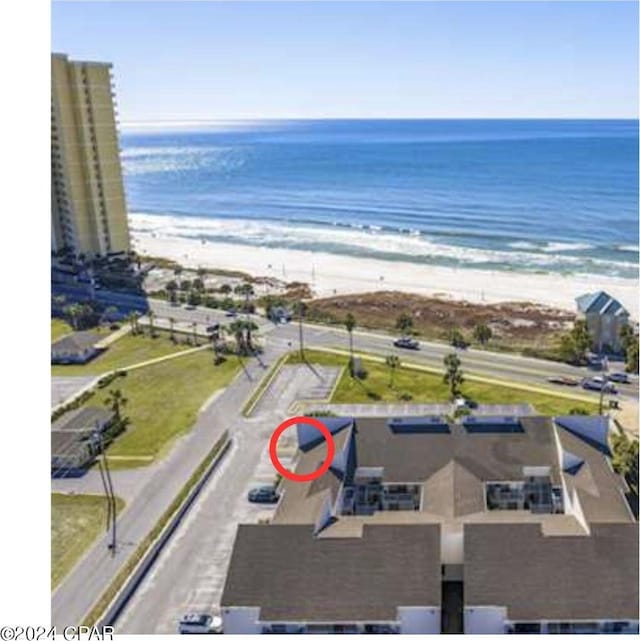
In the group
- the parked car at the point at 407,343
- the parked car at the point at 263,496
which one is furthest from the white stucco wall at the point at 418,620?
the parked car at the point at 407,343

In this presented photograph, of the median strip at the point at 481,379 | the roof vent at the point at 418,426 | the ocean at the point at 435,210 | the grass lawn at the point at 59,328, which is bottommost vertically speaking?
the median strip at the point at 481,379

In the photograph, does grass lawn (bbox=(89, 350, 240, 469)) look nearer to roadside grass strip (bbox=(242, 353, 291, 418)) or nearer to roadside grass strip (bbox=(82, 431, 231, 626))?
roadside grass strip (bbox=(242, 353, 291, 418))

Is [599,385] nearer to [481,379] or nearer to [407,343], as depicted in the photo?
[481,379]

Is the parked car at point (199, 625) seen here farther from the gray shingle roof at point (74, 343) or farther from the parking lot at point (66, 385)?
the gray shingle roof at point (74, 343)

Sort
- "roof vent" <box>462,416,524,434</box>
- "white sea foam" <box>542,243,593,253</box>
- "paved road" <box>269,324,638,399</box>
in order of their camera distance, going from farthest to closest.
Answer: "white sea foam" <box>542,243,593,253</box>
"paved road" <box>269,324,638,399</box>
"roof vent" <box>462,416,524,434</box>

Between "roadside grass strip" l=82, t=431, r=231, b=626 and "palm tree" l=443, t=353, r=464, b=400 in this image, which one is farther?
"palm tree" l=443, t=353, r=464, b=400

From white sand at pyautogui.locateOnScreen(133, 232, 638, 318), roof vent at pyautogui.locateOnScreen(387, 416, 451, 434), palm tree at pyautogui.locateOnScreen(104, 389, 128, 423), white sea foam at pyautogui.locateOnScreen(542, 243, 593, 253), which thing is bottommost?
palm tree at pyautogui.locateOnScreen(104, 389, 128, 423)

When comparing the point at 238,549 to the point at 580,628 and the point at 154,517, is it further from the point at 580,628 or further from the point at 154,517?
the point at 580,628

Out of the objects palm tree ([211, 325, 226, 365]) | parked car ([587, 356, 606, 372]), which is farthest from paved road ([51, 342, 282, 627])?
parked car ([587, 356, 606, 372])
